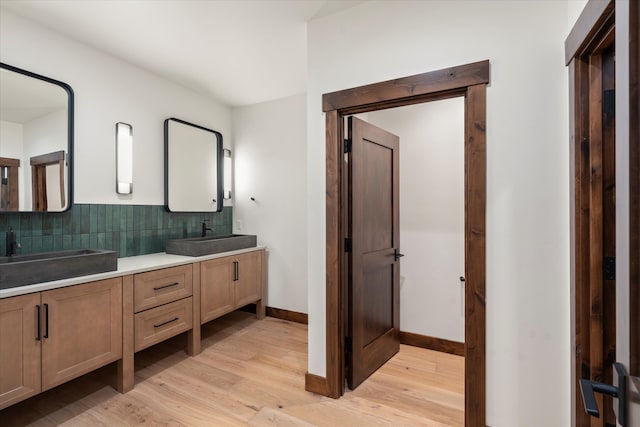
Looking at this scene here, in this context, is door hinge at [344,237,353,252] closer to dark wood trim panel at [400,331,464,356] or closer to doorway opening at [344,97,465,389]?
doorway opening at [344,97,465,389]

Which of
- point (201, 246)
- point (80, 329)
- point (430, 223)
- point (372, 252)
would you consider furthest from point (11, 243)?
point (430, 223)

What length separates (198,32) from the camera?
2.34m

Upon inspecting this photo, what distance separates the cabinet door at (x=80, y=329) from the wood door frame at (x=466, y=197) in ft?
4.71

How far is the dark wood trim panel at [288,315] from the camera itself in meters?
3.53

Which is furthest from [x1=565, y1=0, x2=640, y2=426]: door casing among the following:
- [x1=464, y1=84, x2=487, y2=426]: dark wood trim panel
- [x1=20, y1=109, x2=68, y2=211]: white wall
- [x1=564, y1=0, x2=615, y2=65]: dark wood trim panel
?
[x1=20, y1=109, x2=68, y2=211]: white wall

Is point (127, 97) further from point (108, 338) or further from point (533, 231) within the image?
point (533, 231)

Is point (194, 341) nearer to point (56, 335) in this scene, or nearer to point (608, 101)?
point (56, 335)

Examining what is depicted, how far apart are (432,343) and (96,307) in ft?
8.66

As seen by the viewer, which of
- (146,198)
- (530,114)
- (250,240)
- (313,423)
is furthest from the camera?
(250,240)

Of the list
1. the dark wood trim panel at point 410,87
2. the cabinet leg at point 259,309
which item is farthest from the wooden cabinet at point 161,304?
the dark wood trim panel at point 410,87

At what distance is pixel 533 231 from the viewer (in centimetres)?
158

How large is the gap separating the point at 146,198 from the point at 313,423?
2379 mm

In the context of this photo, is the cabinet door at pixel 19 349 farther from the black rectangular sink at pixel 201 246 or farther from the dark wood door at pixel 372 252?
the dark wood door at pixel 372 252

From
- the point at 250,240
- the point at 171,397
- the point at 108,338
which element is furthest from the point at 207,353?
the point at 250,240
